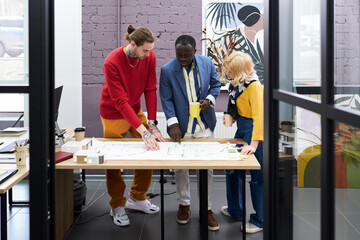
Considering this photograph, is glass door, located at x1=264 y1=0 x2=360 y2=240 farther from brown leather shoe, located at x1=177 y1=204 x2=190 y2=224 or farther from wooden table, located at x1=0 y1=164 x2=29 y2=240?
brown leather shoe, located at x1=177 y1=204 x2=190 y2=224

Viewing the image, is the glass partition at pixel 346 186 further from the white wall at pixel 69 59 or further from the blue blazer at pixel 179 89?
the white wall at pixel 69 59

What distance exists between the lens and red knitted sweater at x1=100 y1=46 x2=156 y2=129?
347 cm

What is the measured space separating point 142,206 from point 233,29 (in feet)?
6.84

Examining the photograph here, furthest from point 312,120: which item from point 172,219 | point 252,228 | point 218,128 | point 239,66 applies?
point 218,128

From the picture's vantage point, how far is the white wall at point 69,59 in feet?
15.6

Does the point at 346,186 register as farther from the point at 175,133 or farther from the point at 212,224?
the point at 212,224

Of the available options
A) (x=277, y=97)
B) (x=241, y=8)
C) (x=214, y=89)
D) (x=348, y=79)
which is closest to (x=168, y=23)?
(x=241, y=8)

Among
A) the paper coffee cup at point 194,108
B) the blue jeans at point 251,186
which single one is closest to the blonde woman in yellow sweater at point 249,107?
the blue jeans at point 251,186

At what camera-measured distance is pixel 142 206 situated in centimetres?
422

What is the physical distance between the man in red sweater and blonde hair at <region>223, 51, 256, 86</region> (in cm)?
57

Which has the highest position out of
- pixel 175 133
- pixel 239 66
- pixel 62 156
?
pixel 239 66

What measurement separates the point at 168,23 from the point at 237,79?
1.81m

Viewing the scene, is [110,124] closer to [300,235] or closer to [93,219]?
[93,219]

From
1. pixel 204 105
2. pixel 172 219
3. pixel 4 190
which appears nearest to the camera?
pixel 4 190
